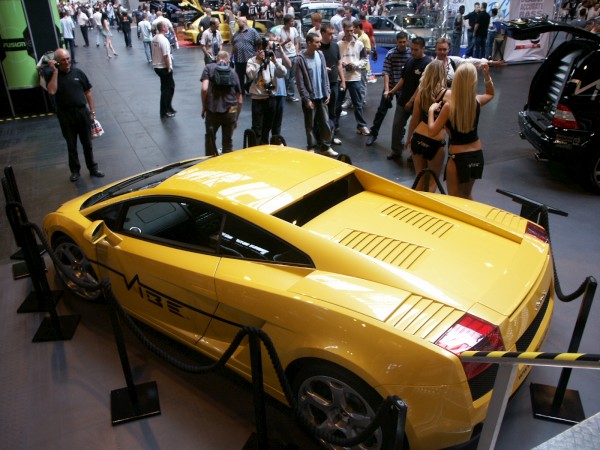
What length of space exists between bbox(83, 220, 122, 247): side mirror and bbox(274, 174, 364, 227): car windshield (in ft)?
4.24

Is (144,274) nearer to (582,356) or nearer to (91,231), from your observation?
(91,231)

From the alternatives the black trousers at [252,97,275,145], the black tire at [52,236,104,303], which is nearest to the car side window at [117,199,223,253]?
the black tire at [52,236,104,303]

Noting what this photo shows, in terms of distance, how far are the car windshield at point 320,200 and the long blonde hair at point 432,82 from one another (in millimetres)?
2242

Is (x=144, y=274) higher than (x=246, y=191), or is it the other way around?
(x=246, y=191)

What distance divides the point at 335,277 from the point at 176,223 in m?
1.48

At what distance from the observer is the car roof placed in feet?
10.6

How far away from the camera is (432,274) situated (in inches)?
110

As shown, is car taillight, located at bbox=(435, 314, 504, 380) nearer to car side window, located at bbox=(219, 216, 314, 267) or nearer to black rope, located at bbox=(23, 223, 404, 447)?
black rope, located at bbox=(23, 223, 404, 447)

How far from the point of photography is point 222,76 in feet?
21.8

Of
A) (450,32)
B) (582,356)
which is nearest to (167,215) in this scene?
(582,356)

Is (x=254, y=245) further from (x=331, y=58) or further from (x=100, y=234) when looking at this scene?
(x=331, y=58)

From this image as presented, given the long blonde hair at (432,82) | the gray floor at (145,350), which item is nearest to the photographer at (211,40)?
the gray floor at (145,350)

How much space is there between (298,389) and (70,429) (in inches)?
60.6

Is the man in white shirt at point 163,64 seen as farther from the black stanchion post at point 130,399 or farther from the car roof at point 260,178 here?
the black stanchion post at point 130,399
